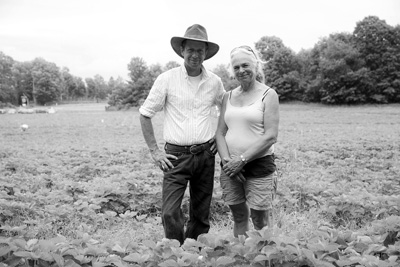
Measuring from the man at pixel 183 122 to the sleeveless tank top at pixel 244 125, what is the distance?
0.91ft

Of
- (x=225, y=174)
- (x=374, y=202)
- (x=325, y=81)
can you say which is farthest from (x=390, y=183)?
(x=325, y=81)

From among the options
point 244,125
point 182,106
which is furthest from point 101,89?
point 244,125

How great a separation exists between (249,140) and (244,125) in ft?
0.43

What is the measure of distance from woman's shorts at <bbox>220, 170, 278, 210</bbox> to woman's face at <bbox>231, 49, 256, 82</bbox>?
0.84m

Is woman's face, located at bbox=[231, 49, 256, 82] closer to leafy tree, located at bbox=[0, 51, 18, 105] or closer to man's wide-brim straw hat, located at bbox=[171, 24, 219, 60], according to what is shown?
man's wide-brim straw hat, located at bbox=[171, 24, 219, 60]

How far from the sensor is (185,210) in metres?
5.00

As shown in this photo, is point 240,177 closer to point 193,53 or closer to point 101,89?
point 193,53

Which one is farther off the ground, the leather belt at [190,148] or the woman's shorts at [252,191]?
the leather belt at [190,148]

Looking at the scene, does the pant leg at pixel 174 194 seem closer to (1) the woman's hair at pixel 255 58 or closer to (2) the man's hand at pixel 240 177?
(2) the man's hand at pixel 240 177

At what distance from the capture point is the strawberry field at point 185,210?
89.8 inches

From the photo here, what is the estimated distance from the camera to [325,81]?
4200cm

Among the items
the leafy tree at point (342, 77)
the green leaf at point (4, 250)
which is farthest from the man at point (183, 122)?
the leafy tree at point (342, 77)

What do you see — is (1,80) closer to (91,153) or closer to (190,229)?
(91,153)

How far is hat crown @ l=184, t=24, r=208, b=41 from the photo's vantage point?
10.7 ft
